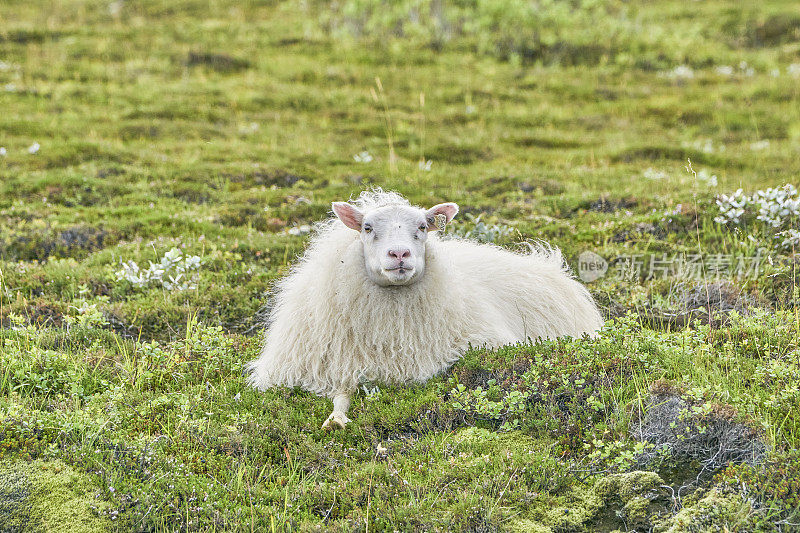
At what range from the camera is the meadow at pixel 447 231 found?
195 inches

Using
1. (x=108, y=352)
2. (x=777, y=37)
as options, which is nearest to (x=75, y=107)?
(x=108, y=352)

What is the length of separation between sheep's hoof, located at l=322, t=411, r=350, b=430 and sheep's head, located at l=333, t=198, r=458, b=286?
4.37 feet

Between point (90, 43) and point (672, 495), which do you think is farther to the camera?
point (90, 43)

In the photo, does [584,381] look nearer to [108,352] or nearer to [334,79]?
[108,352]

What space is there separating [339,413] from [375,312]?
1174 mm

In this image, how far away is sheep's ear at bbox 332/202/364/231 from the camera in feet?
23.1

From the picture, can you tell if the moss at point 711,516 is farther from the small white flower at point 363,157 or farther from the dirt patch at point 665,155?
the dirt patch at point 665,155

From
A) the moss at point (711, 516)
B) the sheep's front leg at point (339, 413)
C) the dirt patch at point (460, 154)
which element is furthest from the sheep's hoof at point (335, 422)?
the dirt patch at point (460, 154)

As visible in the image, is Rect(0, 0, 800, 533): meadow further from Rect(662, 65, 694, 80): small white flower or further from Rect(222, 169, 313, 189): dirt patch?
Rect(662, 65, 694, 80): small white flower

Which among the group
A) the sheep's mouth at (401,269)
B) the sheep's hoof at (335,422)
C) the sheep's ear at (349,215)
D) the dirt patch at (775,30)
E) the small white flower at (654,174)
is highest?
the dirt patch at (775,30)

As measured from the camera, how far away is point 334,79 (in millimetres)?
24125

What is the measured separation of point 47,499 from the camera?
193 inches

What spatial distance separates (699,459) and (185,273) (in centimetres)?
684

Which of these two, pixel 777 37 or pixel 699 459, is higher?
pixel 777 37
